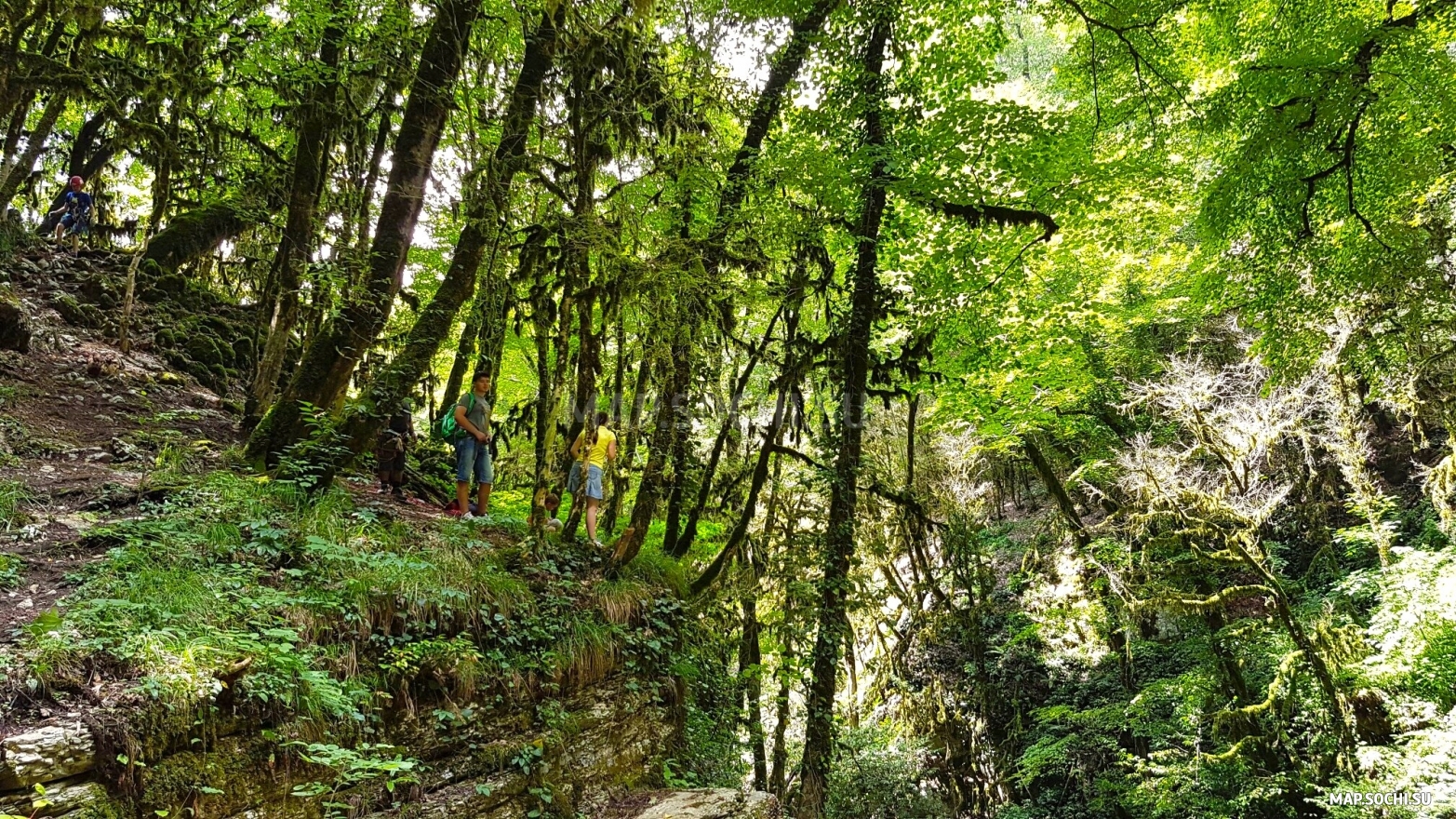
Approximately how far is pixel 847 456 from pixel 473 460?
390cm

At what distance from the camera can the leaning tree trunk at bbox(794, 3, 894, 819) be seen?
707cm

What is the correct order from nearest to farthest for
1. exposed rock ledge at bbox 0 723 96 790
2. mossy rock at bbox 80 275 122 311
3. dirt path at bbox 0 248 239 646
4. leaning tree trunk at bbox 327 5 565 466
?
exposed rock ledge at bbox 0 723 96 790
dirt path at bbox 0 248 239 646
leaning tree trunk at bbox 327 5 565 466
mossy rock at bbox 80 275 122 311

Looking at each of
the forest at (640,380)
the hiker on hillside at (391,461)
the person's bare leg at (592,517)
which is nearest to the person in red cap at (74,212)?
the forest at (640,380)

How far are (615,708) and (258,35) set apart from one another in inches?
282

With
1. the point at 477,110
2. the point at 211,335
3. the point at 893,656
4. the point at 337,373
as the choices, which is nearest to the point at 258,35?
the point at 477,110

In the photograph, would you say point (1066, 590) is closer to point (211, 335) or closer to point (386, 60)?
point (386, 60)

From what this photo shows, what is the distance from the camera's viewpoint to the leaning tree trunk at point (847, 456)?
7.07 meters

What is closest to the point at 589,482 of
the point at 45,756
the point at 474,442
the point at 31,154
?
the point at 474,442

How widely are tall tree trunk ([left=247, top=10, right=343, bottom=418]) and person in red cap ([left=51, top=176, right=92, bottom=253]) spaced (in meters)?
6.41

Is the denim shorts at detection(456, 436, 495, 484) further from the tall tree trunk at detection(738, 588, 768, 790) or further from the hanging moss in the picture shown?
the hanging moss

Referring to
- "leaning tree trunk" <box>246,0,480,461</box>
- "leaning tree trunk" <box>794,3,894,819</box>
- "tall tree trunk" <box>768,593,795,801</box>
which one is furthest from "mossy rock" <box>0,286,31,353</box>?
"leaning tree trunk" <box>794,3,894,819</box>

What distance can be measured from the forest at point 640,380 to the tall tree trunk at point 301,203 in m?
0.07

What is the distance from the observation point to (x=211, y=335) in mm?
10445

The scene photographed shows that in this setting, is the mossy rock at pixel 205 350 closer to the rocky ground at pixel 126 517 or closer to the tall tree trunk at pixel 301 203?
the rocky ground at pixel 126 517
